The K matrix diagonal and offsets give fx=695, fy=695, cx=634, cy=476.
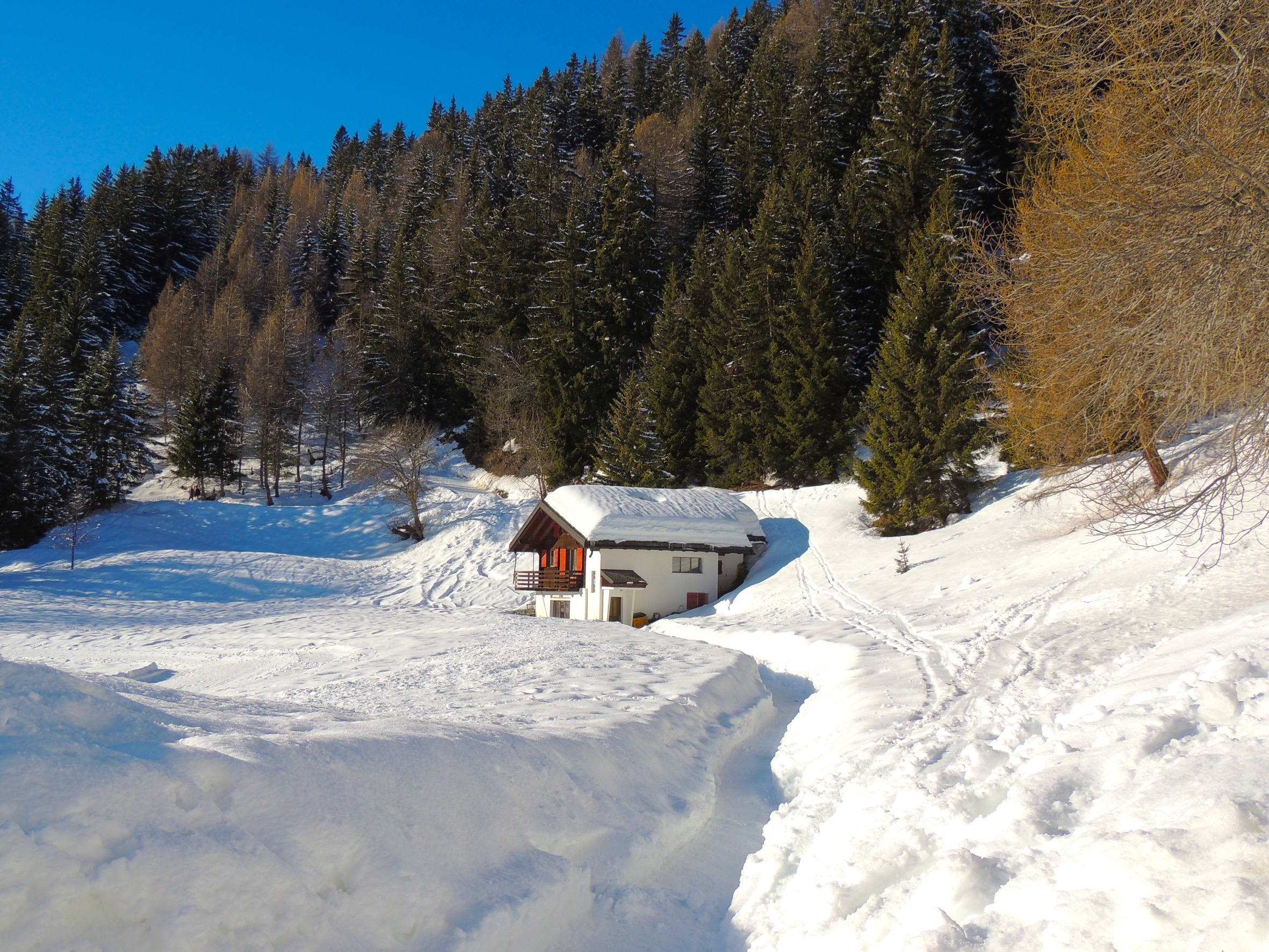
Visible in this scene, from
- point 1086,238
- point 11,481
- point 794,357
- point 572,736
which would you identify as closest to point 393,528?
point 11,481

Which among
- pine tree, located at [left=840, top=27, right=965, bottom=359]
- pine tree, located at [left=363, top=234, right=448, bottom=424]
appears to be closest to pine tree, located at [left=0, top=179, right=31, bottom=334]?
pine tree, located at [left=363, top=234, right=448, bottom=424]

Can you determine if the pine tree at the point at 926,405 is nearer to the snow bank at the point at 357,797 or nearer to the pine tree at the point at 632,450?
the pine tree at the point at 632,450

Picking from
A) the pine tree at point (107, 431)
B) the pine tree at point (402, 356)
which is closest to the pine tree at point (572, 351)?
the pine tree at point (402, 356)

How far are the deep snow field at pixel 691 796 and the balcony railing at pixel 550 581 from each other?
14.6 meters

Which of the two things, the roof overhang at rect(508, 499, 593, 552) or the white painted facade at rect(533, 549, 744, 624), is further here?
the roof overhang at rect(508, 499, 593, 552)

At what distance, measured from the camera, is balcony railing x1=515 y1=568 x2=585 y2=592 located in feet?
93.5

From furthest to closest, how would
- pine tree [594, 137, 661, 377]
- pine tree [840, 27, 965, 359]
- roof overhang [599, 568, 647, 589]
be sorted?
1. pine tree [594, 137, 661, 377]
2. pine tree [840, 27, 965, 359]
3. roof overhang [599, 568, 647, 589]

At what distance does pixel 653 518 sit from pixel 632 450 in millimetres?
9164

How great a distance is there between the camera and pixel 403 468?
37.8 metres

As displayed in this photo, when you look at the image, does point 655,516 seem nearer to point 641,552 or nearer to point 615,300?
point 641,552

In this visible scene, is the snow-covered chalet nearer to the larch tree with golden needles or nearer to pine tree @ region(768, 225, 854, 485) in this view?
pine tree @ region(768, 225, 854, 485)

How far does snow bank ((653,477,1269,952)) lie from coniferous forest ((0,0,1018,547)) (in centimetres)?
1508

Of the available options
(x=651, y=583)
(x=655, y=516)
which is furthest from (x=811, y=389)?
(x=651, y=583)

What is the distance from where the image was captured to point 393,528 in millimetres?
37312
